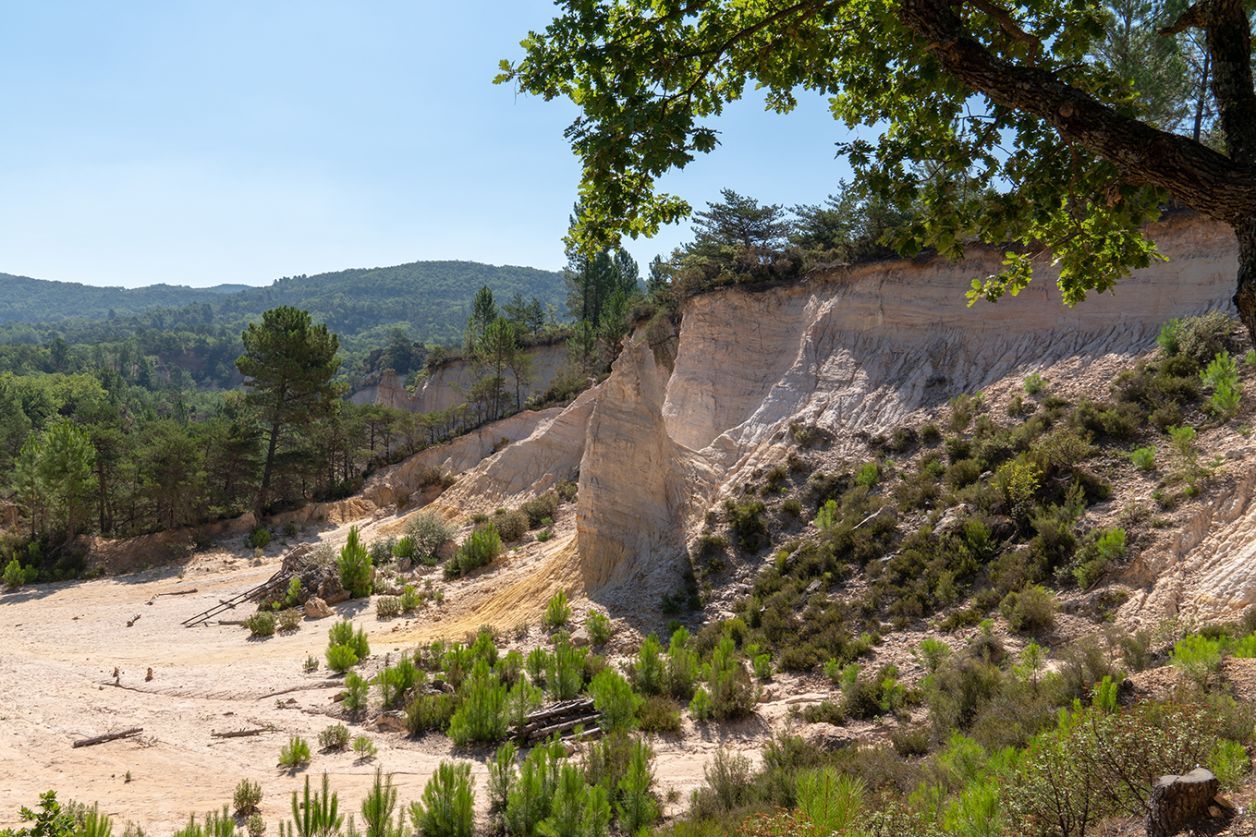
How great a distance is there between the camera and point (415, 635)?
17234 mm

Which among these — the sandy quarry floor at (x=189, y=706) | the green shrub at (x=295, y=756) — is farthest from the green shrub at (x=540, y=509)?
the green shrub at (x=295, y=756)

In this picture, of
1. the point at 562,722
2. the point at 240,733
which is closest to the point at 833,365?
the point at 562,722

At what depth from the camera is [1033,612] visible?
10.5 metres

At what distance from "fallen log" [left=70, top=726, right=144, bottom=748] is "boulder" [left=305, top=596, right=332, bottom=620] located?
9.20 metres

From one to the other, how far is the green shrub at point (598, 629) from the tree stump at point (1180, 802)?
36.5 ft

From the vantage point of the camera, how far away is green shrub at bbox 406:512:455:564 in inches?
977

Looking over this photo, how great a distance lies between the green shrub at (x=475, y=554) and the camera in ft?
74.0

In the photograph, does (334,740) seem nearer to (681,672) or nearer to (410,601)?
(681,672)

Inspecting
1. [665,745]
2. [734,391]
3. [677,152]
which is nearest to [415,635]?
[665,745]

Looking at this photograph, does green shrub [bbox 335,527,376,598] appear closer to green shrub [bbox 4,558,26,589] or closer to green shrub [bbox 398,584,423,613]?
green shrub [bbox 398,584,423,613]

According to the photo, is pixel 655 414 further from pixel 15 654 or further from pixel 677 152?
pixel 15 654

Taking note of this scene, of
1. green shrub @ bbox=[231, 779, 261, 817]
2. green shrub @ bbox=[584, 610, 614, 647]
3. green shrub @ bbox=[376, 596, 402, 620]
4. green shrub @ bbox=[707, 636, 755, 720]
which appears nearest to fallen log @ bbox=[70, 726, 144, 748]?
green shrub @ bbox=[231, 779, 261, 817]

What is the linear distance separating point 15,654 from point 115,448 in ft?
64.9

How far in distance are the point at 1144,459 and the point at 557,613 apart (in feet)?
36.7
